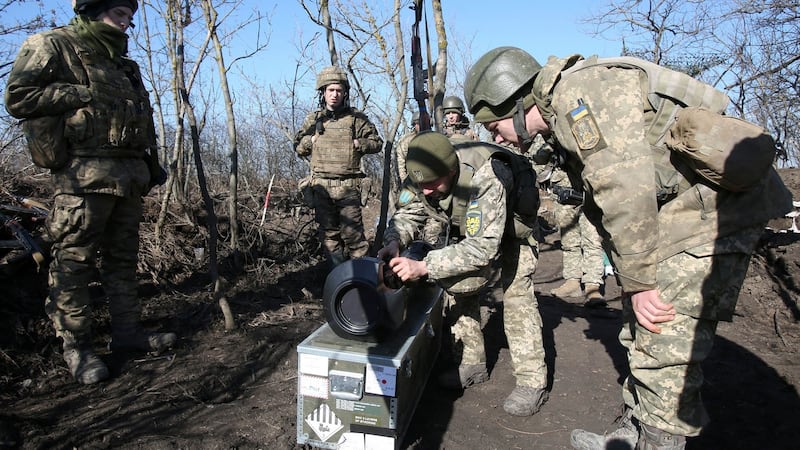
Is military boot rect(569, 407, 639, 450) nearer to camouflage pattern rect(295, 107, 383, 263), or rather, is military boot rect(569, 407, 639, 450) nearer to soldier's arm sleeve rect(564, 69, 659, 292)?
soldier's arm sleeve rect(564, 69, 659, 292)

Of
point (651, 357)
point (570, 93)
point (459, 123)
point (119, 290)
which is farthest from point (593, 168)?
point (459, 123)

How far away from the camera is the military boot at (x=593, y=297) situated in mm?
5201

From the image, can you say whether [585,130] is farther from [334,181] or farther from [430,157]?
[334,181]

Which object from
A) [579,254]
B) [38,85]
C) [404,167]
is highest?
[38,85]

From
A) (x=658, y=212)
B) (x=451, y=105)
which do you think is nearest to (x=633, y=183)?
(x=658, y=212)

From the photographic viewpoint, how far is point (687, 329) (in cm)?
206

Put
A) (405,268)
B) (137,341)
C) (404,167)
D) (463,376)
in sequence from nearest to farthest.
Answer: (405,268)
(463,376)
(137,341)
(404,167)

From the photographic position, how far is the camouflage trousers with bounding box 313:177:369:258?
562cm

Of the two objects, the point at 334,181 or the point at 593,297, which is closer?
the point at 593,297

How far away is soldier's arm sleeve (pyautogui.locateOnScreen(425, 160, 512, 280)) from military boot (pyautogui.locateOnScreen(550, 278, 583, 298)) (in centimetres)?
324

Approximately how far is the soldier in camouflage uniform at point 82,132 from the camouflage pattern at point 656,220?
8.69 feet

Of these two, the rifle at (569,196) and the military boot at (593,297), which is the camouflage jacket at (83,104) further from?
the military boot at (593,297)

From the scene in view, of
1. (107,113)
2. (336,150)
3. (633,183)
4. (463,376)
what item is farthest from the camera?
(336,150)

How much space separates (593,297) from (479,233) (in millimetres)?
3029
